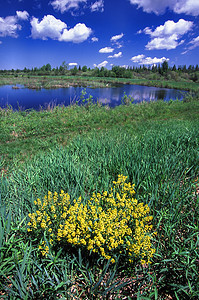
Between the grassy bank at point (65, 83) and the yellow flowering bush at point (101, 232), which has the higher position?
the grassy bank at point (65, 83)

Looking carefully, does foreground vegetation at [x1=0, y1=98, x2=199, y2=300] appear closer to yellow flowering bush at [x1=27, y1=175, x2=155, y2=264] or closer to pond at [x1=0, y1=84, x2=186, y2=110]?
yellow flowering bush at [x1=27, y1=175, x2=155, y2=264]

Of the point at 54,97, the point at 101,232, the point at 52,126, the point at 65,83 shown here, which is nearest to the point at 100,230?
the point at 101,232

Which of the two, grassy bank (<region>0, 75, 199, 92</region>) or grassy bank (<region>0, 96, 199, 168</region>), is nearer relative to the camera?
grassy bank (<region>0, 96, 199, 168</region>)

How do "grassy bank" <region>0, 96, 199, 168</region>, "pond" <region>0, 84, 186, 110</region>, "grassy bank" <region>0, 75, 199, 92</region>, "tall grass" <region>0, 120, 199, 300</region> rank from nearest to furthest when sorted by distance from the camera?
"tall grass" <region>0, 120, 199, 300</region>, "grassy bank" <region>0, 96, 199, 168</region>, "pond" <region>0, 84, 186, 110</region>, "grassy bank" <region>0, 75, 199, 92</region>

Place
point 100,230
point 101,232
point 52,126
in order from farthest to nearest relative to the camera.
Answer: point 52,126
point 101,232
point 100,230

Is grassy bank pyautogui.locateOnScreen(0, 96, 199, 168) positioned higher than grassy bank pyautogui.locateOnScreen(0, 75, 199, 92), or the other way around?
grassy bank pyautogui.locateOnScreen(0, 75, 199, 92)

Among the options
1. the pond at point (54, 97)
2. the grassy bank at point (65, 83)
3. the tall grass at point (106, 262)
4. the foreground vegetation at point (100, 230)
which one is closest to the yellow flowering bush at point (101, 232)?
the foreground vegetation at point (100, 230)

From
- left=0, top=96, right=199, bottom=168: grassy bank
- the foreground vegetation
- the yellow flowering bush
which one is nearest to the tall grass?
the foreground vegetation

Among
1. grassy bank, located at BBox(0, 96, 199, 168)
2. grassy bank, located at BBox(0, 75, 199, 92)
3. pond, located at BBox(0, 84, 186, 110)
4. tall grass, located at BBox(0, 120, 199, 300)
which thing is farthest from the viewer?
grassy bank, located at BBox(0, 75, 199, 92)

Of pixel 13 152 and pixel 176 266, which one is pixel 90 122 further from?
pixel 176 266

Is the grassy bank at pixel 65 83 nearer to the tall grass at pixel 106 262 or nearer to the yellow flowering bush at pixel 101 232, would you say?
the tall grass at pixel 106 262

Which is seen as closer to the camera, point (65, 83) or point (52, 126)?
point (52, 126)

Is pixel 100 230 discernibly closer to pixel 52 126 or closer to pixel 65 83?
pixel 52 126

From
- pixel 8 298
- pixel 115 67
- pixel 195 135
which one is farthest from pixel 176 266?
pixel 115 67
